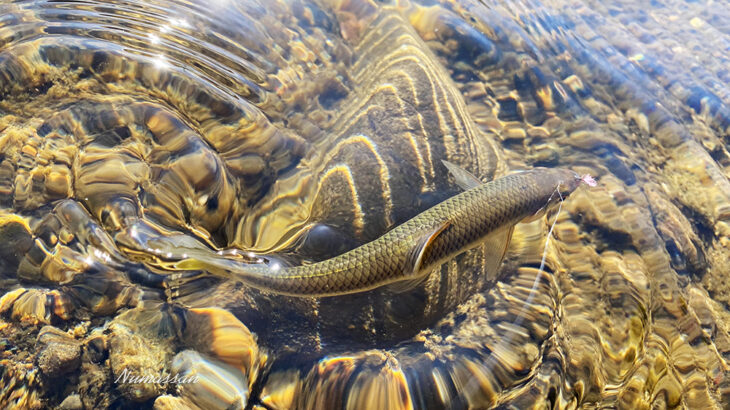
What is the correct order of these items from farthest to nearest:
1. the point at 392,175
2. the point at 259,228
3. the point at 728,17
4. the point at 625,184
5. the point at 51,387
Result: the point at 728,17 → the point at 625,184 → the point at 392,175 → the point at 259,228 → the point at 51,387

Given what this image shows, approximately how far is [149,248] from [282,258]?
1.05m

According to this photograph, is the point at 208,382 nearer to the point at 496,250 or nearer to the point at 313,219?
the point at 313,219

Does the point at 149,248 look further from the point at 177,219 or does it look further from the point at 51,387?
the point at 51,387

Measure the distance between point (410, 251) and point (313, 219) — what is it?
1.09 metres

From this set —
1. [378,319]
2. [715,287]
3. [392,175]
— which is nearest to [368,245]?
[378,319]

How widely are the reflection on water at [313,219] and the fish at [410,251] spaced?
1.15ft

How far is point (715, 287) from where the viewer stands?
13.4 feet

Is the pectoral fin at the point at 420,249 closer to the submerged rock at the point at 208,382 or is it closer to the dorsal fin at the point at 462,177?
the dorsal fin at the point at 462,177

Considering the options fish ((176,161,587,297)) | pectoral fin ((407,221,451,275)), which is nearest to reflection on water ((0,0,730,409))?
fish ((176,161,587,297))

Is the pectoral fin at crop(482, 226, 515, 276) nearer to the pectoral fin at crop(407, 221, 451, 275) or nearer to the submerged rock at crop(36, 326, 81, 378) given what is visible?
the pectoral fin at crop(407, 221, 451, 275)

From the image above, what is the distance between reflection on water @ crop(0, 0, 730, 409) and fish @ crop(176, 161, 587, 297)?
13.8 inches

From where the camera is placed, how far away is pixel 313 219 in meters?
3.72

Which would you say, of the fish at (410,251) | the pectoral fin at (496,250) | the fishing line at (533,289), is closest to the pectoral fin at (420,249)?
the fish at (410,251)

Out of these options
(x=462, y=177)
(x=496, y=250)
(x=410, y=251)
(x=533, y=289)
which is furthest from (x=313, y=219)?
(x=533, y=289)
